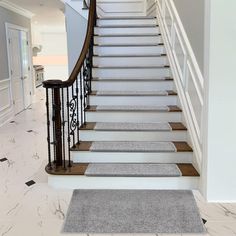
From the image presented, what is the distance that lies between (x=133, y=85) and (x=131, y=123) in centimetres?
82

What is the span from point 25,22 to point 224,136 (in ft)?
21.1

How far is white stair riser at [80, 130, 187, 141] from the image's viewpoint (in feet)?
11.2

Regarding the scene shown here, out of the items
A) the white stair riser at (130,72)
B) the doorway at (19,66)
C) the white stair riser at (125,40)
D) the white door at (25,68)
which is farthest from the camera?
the white door at (25,68)

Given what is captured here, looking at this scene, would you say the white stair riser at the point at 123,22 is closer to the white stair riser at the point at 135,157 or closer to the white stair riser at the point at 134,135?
the white stair riser at the point at 134,135

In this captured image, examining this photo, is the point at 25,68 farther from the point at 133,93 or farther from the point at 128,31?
the point at 133,93

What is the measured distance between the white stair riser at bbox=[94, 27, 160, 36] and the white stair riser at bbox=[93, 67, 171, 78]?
3.43 ft

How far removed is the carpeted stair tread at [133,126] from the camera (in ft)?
11.3

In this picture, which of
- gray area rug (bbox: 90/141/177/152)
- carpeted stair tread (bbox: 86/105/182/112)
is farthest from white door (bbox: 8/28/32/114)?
gray area rug (bbox: 90/141/177/152)

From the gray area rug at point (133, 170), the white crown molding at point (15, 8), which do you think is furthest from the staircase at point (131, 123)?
the white crown molding at point (15, 8)

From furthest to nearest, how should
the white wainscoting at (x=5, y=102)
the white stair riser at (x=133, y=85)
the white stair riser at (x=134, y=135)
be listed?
Answer: the white wainscoting at (x=5, y=102)
the white stair riser at (x=133, y=85)
the white stair riser at (x=134, y=135)

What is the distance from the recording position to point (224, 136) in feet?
8.39

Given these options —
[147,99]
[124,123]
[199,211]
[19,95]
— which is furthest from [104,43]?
[199,211]

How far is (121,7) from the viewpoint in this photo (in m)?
6.62

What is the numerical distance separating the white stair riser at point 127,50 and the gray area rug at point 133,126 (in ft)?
5.59
